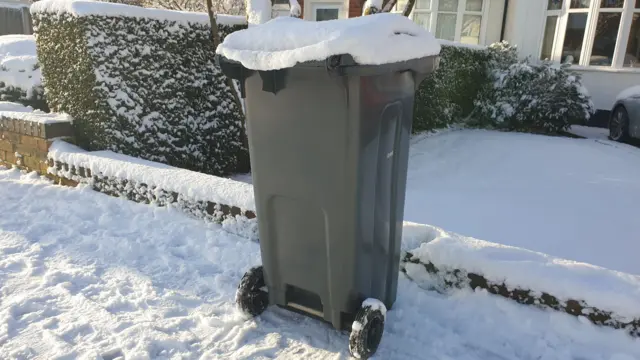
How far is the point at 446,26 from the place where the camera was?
41.6ft

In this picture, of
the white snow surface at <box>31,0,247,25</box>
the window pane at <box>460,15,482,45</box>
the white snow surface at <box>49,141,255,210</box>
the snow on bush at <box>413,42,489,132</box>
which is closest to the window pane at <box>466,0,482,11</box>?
the window pane at <box>460,15,482,45</box>

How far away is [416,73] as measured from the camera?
2.17 m

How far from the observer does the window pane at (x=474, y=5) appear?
12485 millimetres

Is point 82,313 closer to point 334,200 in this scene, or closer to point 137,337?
point 137,337

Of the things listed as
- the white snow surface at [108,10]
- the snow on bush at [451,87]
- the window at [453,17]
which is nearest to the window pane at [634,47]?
the snow on bush at [451,87]

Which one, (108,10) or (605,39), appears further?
(605,39)

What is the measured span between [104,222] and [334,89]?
2645mm

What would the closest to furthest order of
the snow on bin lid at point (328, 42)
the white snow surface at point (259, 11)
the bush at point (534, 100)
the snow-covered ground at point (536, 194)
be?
the snow on bin lid at point (328, 42) → the snow-covered ground at point (536, 194) → the white snow surface at point (259, 11) → the bush at point (534, 100)

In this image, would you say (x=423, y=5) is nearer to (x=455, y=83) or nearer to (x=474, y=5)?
(x=474, y=5)

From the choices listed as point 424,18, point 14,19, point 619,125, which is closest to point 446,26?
point 424,18

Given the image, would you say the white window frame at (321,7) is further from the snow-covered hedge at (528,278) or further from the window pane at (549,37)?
the snow-covered hedge at (528,278)

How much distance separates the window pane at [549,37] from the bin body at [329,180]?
1119 cm

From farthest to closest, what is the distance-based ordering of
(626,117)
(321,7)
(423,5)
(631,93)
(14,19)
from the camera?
(14,19) < (321,7) < (423,5) < (631,93) < (626,117)

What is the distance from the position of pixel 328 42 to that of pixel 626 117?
8.83 meters
